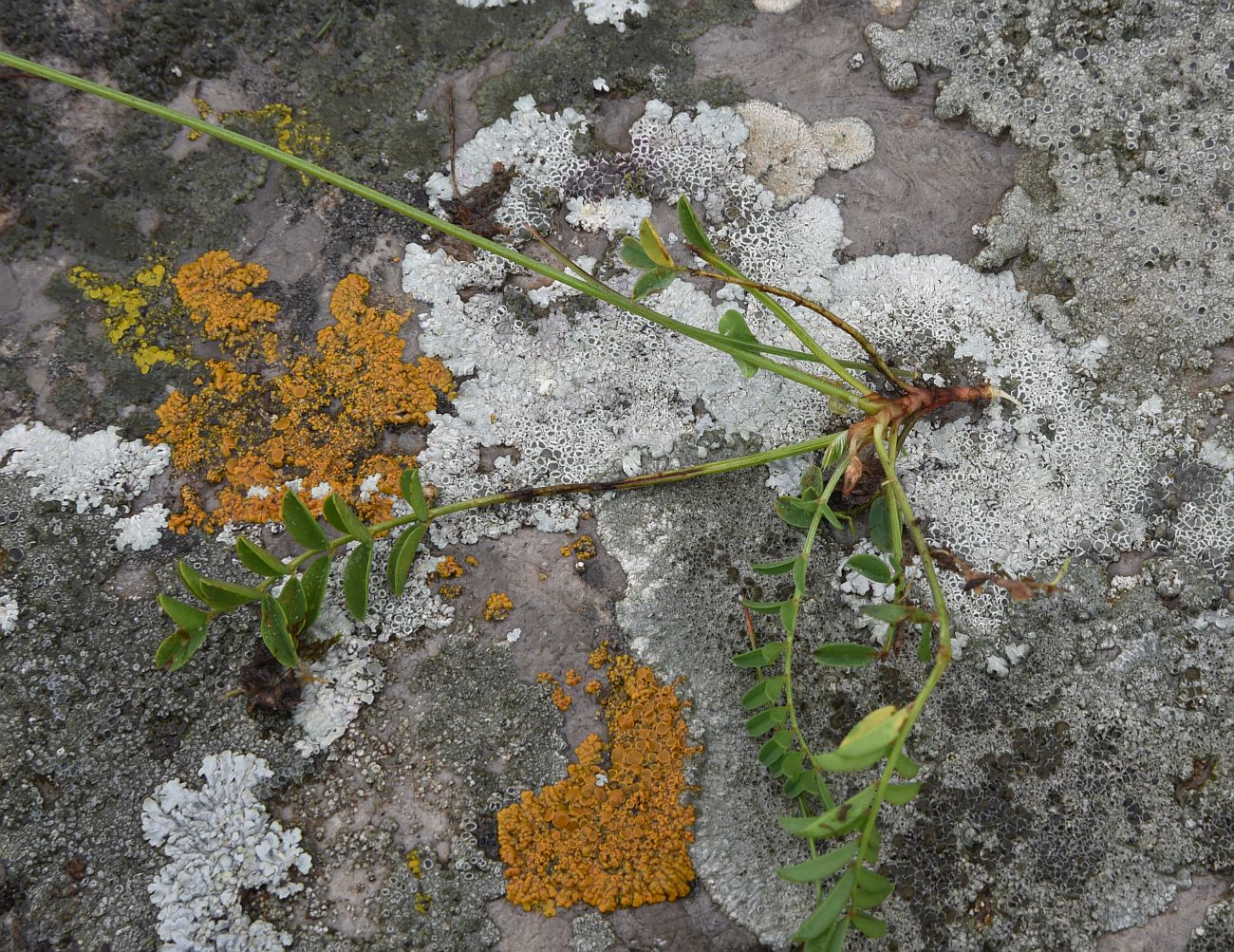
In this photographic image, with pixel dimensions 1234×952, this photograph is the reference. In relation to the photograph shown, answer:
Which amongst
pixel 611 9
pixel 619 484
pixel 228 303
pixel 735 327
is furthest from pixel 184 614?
pixel 611 9

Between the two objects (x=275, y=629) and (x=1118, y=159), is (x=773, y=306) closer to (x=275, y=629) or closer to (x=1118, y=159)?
(x=1118, y=159)

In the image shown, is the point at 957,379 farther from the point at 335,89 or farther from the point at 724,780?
the point at 335,89

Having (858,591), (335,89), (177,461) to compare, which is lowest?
(858,591)

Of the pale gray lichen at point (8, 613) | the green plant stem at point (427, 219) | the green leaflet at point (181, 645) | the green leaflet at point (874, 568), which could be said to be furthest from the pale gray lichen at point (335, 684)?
the green leaflet at point (874, 568)

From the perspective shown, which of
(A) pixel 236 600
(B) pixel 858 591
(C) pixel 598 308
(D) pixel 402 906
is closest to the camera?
(A) pixel 236 600

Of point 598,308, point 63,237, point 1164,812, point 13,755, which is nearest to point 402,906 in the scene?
point 13,755

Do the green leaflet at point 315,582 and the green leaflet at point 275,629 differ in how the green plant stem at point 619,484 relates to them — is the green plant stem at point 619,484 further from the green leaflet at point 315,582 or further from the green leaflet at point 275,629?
the green leaflet at point 275,629
